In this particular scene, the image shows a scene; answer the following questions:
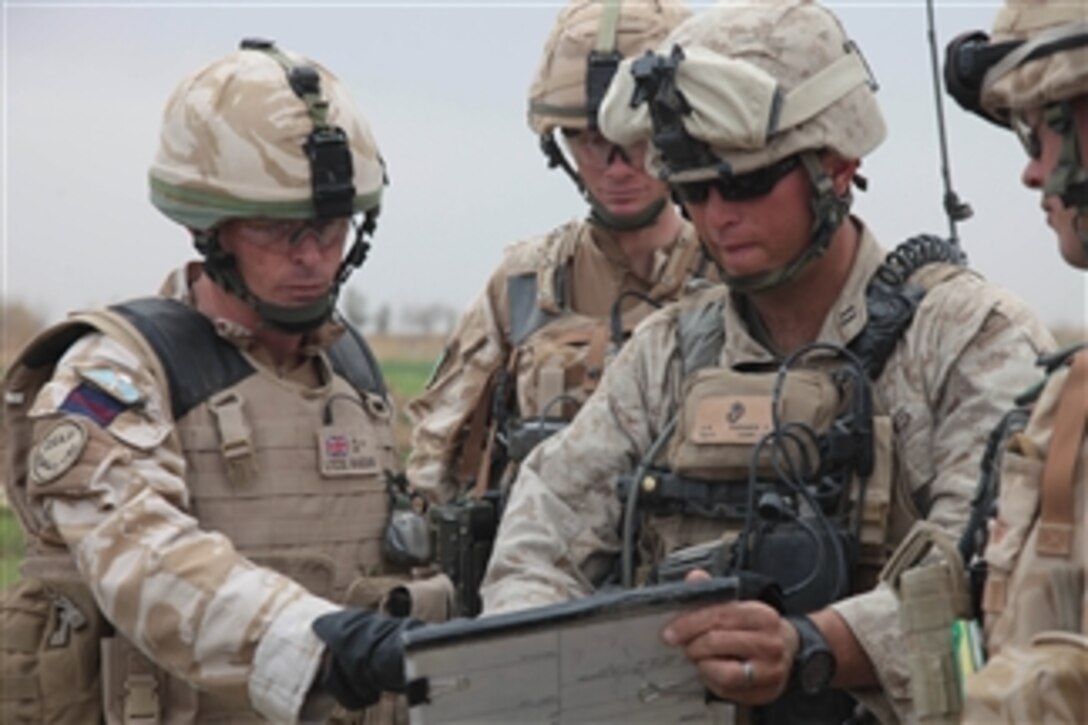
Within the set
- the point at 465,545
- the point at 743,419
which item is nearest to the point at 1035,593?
the point at 743,419

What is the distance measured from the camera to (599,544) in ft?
15.4

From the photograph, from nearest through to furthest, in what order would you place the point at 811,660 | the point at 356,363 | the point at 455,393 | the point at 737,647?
the point at 737,647 → the point at 811,660 → the point at 356,363 → the point at 455,393

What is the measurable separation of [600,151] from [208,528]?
231cm

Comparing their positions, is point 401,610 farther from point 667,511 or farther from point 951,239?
point 951,239

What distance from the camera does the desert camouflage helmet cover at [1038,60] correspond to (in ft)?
11.2

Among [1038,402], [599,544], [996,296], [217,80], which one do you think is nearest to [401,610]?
[599,544]

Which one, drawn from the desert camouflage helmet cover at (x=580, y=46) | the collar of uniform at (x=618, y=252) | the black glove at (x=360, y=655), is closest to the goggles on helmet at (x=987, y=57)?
the black glove at (x=360, y=655)

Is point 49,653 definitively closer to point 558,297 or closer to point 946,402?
point 946,402

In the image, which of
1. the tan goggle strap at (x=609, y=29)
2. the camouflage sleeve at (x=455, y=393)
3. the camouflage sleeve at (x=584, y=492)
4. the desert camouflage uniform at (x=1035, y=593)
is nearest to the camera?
the desert camouflage uniform at (x=1035, y=593)

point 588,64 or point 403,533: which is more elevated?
point 588,64

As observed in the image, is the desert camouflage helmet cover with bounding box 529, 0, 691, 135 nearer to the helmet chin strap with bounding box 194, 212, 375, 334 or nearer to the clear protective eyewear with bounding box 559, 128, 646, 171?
the clear protective eyewear with bounding box 559, 128, 646, 171

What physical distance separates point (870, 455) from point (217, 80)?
74.1 inches

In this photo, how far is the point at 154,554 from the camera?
4797 millimetres

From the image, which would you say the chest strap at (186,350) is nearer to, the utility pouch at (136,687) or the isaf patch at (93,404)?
the isaf patch at (93,404)
